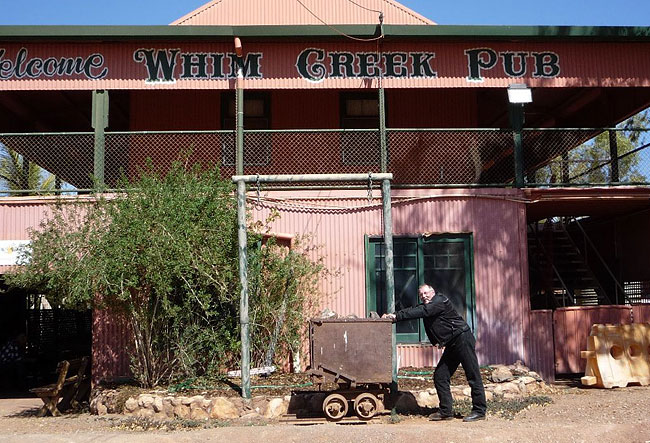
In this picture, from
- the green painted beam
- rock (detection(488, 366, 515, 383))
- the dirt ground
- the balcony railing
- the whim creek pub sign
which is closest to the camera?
the dirt ground

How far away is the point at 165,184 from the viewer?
1078cm

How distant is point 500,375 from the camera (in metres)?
10.8

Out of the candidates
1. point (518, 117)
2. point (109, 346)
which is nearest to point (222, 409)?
point (109, 346)

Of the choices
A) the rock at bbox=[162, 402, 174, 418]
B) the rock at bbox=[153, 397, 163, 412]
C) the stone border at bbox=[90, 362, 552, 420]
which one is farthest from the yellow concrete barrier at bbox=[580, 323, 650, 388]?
the rock at bbox=[153, 397, 163, 412]

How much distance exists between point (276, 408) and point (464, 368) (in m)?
2.72

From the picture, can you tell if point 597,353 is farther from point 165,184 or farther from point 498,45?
point 165,184

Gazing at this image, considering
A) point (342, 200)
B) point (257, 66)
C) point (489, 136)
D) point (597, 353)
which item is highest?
point (257, 66)

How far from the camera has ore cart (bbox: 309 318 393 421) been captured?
9148 millimetres

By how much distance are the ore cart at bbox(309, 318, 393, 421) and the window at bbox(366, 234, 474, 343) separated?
9.74 ft

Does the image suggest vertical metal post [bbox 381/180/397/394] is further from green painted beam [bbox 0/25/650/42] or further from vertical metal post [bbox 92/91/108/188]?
vertical metal post [bbox 92/91/108/188]

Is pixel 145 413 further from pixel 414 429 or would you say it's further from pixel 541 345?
pixel 541 345

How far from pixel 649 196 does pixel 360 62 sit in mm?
5941

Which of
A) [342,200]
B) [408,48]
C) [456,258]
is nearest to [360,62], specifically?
[408,48]

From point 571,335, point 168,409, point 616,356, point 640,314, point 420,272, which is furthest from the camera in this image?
point 640,314
